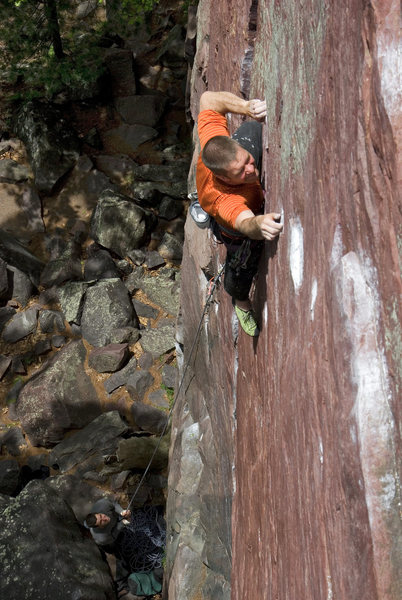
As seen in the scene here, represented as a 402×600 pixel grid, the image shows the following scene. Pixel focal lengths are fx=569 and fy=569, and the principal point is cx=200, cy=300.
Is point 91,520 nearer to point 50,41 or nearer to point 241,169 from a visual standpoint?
point 241,169

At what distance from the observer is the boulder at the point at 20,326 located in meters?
11.0

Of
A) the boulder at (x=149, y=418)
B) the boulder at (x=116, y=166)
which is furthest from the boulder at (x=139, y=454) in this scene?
the boulder at (x=116, y=166)

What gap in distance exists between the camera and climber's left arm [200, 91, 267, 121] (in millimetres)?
3490

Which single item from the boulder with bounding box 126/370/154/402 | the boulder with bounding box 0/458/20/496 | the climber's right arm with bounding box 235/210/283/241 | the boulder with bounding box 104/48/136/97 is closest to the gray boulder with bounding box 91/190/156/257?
the boulder with bounding box 126/370/154/402

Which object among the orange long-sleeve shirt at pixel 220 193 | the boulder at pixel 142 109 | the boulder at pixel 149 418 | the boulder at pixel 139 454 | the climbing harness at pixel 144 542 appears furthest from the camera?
the boulder at pixel 142 109

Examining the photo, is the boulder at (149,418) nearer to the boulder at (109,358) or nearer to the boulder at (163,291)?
the boulder at (109,358)

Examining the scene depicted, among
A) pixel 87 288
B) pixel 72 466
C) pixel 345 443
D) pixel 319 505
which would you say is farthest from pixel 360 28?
pixel 87 288

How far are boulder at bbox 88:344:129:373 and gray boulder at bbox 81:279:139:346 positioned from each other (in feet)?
0.88

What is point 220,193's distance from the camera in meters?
3.32

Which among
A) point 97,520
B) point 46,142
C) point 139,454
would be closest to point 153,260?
point 46,142

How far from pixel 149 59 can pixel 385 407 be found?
14.0 metres

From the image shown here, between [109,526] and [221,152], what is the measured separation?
5.74 meters

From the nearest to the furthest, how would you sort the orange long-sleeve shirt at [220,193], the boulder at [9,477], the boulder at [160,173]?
the orange long-sleeve shirt at [220,193] < the boulder at [9,477] < the boulder at [160,173]

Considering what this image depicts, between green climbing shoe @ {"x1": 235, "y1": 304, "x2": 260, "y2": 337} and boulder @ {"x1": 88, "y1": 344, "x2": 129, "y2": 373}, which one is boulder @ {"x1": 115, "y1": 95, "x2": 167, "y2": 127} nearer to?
boulder @ {"x1": 88, "y1": 344, "x2": 129, "y2": 373}
